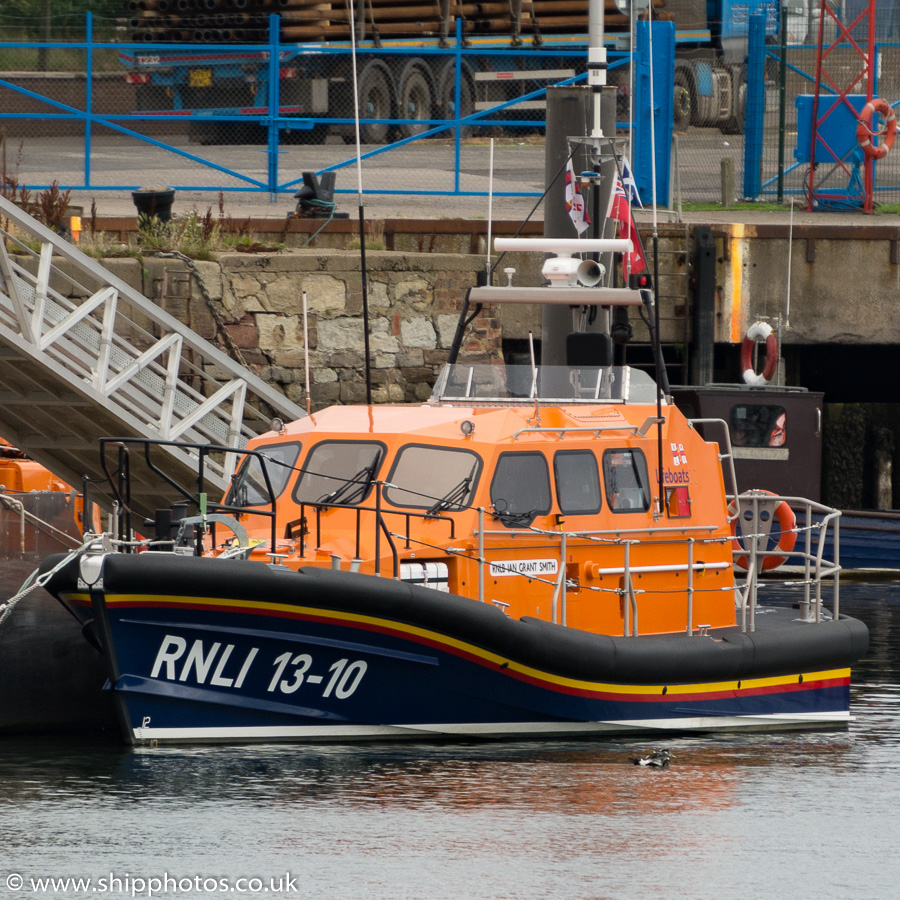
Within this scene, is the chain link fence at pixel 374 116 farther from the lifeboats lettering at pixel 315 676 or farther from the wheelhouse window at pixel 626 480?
the lifeboats lettering at pixel 315 676

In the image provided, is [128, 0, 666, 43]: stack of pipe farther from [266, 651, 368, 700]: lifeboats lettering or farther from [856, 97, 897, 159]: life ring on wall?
[266, 651, 368, 700]: lifeboats lettering

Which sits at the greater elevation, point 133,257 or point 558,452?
point 133,257

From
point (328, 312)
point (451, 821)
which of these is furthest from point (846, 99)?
point (451, 821)

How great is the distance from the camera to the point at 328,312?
48.9ft

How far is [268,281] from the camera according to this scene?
48.4 feet

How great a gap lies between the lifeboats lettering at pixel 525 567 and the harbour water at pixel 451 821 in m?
0.94

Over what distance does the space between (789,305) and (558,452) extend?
8139 millimetres

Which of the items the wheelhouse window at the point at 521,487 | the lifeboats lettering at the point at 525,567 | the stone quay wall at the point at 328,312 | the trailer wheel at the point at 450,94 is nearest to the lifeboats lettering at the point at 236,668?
the lifeboats lettering at the point at 525,567

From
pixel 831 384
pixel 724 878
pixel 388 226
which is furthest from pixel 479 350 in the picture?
pixel 724 878

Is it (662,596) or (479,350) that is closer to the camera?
(662,596)

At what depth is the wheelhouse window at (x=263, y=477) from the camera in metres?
9.77

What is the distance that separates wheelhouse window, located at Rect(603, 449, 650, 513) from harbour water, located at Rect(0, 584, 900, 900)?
1.33 m

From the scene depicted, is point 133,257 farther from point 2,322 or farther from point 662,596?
point 662,596

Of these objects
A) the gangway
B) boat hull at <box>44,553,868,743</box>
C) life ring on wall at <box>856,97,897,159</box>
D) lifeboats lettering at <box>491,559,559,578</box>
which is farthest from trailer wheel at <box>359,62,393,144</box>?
boat hull at <box>44,553,868,743</box>
